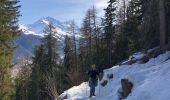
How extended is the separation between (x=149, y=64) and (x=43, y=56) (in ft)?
127

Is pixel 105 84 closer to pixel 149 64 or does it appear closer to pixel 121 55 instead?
pixel 149 64

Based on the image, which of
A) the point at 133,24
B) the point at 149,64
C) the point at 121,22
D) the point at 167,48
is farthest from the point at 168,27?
the point at 121,22

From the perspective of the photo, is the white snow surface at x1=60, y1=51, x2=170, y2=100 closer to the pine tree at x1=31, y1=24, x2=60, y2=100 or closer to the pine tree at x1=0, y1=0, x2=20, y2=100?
the pine tree at x1=0, y1=0, x2=20, y2=100

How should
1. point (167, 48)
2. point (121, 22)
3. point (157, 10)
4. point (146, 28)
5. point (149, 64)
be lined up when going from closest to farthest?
point (149, 64)
point (167, 48)
point (157, 10)
point (146, 28)
point (121, 22)

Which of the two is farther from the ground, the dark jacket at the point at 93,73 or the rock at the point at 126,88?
the dark jacket at the point at 93,73

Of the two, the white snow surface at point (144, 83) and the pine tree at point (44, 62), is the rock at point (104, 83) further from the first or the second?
the pine tree at point (44, 62)

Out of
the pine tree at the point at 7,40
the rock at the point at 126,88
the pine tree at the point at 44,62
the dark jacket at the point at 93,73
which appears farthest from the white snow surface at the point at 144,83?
the pine tree at the point at 44,62

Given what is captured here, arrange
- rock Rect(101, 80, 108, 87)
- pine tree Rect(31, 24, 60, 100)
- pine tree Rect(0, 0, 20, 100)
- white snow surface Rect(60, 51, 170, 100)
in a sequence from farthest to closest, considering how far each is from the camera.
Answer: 1. pine tree Rect(31, 24, 60, 100)
2. pine tree Rect(0, 0, 20, 100)
3. rock Rect(101, 80, 108, 87)
4. white snow surface Rect(60, 51, 170, 100)

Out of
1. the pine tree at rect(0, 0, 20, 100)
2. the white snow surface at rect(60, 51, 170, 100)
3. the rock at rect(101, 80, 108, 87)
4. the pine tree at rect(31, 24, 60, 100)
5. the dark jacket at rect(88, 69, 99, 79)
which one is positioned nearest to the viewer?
the white snow surface at rect(60, 51, 170, 100)

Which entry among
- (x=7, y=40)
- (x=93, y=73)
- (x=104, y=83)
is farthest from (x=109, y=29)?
(x=93, y=73)

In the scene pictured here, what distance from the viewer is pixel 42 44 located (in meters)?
61.7

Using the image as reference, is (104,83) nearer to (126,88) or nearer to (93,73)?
(93,73)

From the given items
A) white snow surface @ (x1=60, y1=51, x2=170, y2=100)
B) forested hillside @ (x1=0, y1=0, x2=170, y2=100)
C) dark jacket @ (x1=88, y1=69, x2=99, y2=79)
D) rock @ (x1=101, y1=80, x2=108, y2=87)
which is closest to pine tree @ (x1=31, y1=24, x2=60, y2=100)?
forested hillside @ (x1=0, y1=0, x2=170, y2=100)

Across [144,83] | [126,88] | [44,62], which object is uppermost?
[144,83]
